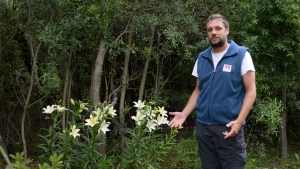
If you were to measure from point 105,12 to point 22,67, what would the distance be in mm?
1909

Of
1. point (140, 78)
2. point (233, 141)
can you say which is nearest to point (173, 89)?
point (140, 78)

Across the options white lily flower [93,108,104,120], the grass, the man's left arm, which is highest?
the man's left arm

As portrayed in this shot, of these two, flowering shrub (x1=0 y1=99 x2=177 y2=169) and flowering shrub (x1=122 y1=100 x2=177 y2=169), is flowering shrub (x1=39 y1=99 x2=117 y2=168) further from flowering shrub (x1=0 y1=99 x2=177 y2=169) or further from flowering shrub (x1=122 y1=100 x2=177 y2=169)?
flowering shrub (x1=122 y1=100 x2=177 y2=169)

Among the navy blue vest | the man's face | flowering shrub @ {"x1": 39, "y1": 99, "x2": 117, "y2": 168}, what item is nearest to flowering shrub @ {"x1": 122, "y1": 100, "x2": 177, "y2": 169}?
flowering shrub @ {"x1": 39, "y1": 99, "x2": 117, "y2": 168}

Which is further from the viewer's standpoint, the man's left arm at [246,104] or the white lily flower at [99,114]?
the white lily flower at [99,114]

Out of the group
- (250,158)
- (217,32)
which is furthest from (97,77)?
(250,158)

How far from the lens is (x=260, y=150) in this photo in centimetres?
568

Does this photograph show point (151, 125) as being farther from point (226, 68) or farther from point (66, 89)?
point (66, 89)

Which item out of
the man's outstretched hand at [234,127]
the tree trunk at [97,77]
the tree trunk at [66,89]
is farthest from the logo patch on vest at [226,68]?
the tree trunk at [66,89]

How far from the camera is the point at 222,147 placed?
3111mm

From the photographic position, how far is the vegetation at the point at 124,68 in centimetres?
407

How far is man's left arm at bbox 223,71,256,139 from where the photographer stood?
293 centimetres

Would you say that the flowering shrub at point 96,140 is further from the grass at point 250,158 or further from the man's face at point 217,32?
the grass at point 250,158

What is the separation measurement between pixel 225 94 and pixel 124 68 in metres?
2.56
